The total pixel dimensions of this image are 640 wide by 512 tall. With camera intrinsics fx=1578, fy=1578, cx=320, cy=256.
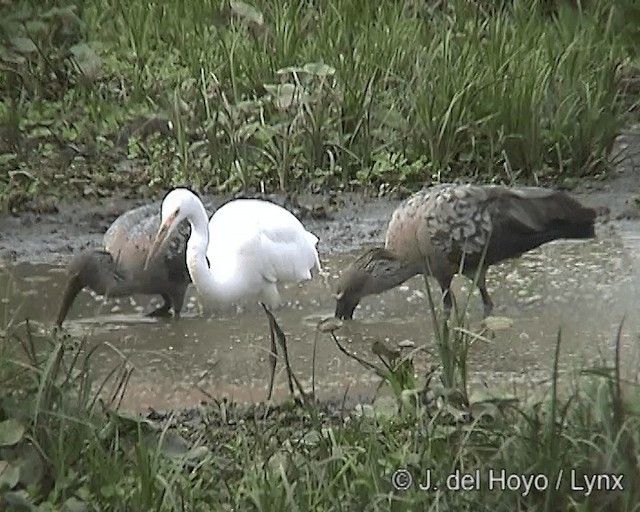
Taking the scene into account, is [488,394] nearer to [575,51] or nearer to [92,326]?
[92,326]

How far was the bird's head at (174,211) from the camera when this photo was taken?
589 centimetres

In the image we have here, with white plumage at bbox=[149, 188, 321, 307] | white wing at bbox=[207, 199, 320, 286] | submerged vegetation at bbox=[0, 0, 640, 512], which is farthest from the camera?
white wing at bbox=[207, 199, 320, 286]

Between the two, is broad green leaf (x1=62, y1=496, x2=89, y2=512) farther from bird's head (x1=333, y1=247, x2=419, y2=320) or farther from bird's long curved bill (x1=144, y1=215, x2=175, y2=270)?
bird's long curved bill (x1=144, y1=215, x2=175, y2=270)

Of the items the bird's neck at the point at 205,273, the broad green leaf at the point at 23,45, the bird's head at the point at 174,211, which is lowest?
the bird's neck at the point at 205,273

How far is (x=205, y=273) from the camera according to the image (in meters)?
5.94

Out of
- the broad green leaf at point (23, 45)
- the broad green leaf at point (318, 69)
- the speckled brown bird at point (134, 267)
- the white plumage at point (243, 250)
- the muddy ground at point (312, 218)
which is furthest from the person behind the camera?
the broad green leaf at point (23, 45)

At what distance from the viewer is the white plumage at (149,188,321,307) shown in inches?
234

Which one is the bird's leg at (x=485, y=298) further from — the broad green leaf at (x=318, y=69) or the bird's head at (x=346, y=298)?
the broad green leaf at (x=318, y=69)

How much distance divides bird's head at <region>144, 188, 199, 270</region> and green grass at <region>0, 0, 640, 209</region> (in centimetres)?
137

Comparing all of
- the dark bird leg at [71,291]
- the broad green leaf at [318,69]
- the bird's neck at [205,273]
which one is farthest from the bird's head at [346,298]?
the broad green leaf at [318,69]

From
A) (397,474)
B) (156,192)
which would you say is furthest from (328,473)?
(156,192)

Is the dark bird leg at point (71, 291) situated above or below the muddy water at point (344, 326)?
above

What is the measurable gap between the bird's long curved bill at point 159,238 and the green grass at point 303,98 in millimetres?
1319

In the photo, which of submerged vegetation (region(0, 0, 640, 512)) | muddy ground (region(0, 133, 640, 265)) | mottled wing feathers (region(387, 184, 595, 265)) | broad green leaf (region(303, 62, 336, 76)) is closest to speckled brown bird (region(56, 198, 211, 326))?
muddy ground (region(0, 133, 640, 265))
